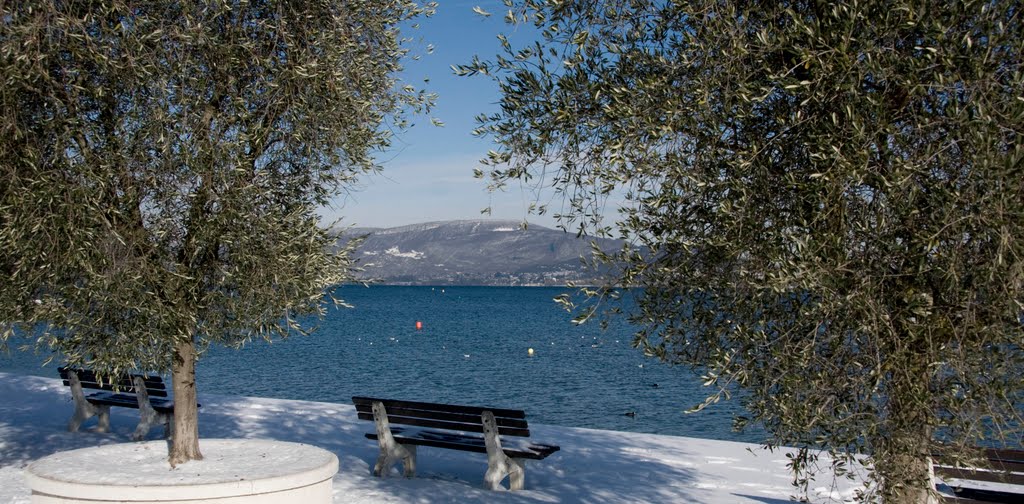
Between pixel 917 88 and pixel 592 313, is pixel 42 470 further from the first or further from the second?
pixel 917 88

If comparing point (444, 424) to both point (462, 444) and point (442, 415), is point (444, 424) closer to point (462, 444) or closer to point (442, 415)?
point (442, 415)

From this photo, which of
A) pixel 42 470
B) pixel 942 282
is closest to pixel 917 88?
pixel 942 282

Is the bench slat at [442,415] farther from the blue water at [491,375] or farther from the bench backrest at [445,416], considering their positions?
the blue water at [491,375]

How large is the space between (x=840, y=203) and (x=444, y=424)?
7.72 metres

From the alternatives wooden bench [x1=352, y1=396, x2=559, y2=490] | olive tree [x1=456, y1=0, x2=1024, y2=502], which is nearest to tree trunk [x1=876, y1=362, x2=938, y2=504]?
olive tree [x1=456, y1=0, x2=1024, y2=502]

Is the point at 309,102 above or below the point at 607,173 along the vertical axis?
above

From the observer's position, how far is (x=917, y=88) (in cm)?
558

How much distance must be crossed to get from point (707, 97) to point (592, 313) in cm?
178

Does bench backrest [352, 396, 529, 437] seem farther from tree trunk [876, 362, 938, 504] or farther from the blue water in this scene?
tree trunk [876, 362, 938, 504]

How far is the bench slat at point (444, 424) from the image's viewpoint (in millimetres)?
11898

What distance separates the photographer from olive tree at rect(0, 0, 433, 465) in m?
8.21

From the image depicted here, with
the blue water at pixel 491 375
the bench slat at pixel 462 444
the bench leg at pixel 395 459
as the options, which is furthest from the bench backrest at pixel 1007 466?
the bench leg at pixel 395 459

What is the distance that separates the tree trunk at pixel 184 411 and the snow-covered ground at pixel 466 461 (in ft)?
0.88

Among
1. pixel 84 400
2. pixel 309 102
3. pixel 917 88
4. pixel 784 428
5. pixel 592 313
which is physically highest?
pixel 309 102
